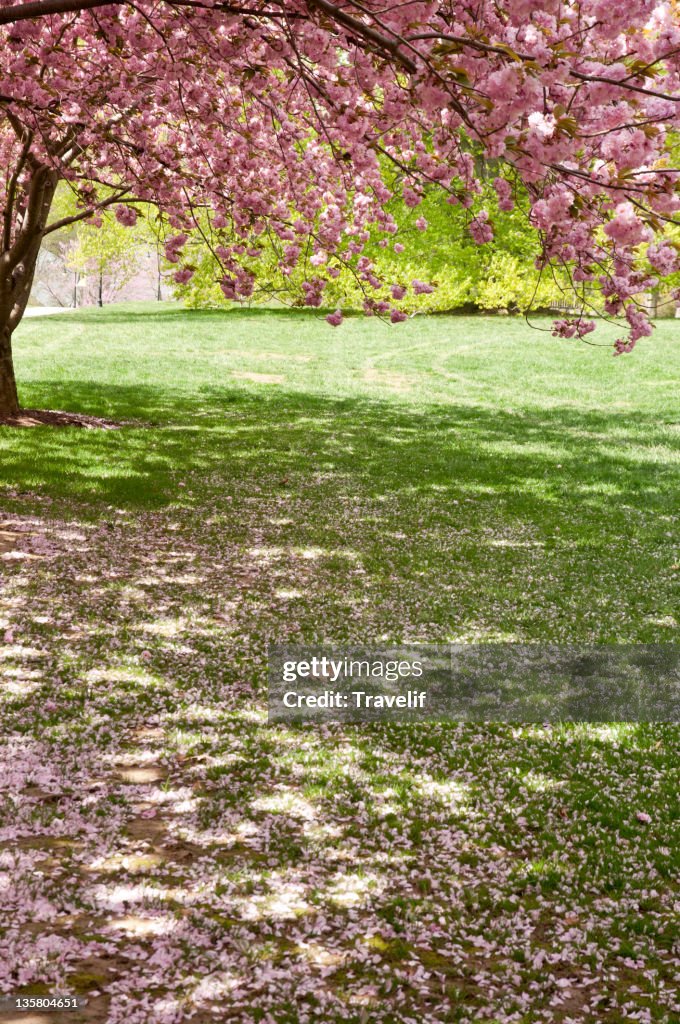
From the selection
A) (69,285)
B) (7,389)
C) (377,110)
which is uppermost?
(69,285)

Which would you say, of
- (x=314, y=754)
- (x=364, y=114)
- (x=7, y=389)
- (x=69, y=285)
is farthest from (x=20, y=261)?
(x=69, y=285)

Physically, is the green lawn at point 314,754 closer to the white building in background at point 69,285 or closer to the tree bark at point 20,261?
the tree bark at point 20,261

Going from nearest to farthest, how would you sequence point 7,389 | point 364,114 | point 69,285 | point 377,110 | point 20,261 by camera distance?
point 364,114
point 377,110
point 20,261
point 7,389
point 69,285

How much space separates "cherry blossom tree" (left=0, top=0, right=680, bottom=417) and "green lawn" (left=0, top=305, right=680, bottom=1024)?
117 inches

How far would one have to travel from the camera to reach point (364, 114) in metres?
7.40

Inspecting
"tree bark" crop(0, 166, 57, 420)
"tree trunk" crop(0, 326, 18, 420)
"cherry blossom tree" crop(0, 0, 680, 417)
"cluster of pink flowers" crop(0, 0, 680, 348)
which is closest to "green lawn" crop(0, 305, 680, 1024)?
"tree trunk" crop(0, 326, 18, 420)

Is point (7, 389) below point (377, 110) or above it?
below

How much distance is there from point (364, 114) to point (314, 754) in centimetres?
508

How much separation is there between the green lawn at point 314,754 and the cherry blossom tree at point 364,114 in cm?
297

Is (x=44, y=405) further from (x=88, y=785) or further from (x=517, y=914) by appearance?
(x=517, y=914)

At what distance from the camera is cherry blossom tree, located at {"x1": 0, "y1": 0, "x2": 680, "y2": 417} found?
16.6 ft

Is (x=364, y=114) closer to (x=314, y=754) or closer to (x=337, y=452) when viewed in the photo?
(x=314, y=754)

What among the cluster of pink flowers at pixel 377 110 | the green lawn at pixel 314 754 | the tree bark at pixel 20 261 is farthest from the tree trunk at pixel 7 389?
the cluster of pink flowers at pixel 377 110

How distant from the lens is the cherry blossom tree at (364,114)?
16.6 feet
